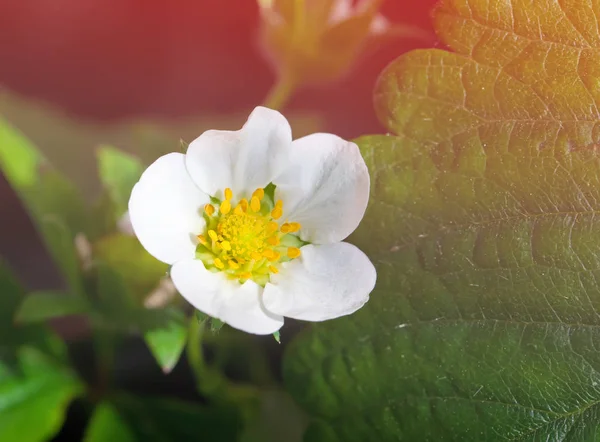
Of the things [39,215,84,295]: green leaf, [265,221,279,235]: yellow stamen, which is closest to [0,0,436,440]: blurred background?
[39,215,84,295]: green leaf

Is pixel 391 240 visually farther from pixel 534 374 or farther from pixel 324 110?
pixel 324 110

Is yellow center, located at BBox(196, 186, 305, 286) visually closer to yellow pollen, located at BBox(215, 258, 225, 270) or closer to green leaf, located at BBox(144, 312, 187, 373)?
yellow pollen, located at BBox(215, 258, 225, 270)

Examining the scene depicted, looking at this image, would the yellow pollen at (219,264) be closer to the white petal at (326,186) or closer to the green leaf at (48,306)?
the white petal at (326,186)

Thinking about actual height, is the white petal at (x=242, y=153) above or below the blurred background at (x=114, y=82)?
above

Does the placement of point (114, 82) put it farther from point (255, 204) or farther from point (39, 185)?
point (255, 204)

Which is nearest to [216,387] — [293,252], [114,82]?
[293,252]

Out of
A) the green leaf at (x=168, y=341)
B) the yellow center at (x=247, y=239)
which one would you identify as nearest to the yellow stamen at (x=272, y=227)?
the yellow center at (x=247, y=239)
